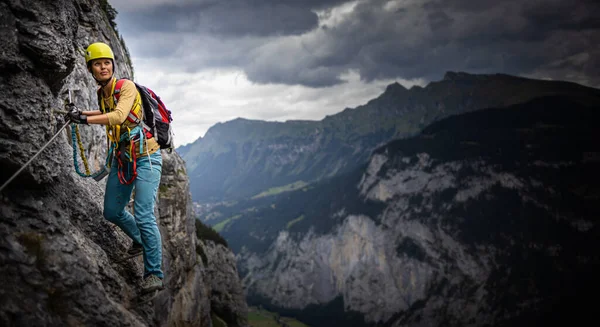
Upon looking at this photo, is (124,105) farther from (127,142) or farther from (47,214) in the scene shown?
(47,214)

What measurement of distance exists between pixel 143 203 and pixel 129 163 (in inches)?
34.8

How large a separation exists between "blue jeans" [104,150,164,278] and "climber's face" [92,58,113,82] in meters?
1.74

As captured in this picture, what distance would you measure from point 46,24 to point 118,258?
16.5 feet

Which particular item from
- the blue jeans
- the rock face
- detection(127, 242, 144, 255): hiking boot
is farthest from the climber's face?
detection(127, 242, 144, 255): hiking boot

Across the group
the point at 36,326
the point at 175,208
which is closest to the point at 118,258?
the point at 36,326

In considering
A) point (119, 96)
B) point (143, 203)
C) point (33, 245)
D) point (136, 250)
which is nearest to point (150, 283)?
point (136, 250)

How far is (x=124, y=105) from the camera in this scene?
7.54 meters

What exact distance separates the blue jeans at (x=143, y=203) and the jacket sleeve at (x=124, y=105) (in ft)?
3.60

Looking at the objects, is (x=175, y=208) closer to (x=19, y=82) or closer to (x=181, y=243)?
(x=181, y=243)

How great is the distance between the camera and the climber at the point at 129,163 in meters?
7.71

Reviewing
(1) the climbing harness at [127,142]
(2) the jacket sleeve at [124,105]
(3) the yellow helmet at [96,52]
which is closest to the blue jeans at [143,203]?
(1) the climbing harness at [127,142]

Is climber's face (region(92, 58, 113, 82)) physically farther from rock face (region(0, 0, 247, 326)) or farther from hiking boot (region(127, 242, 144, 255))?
hiking boot (region(127, 242, 144, 255))

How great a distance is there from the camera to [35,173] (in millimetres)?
6832

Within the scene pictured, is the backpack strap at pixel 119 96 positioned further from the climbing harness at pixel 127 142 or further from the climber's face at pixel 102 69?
the climber's face at pixel 102 69
